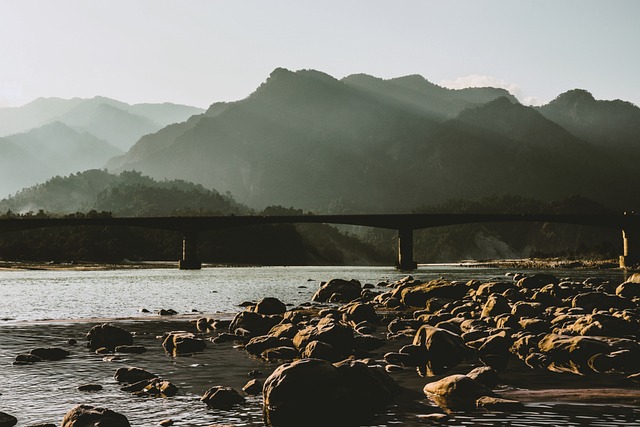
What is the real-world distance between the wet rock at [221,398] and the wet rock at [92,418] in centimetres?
241

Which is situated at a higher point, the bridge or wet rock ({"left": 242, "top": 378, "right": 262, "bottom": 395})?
the bridge

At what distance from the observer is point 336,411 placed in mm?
14227

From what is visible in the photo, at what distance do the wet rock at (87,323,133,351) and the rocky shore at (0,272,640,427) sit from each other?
0.05 metres

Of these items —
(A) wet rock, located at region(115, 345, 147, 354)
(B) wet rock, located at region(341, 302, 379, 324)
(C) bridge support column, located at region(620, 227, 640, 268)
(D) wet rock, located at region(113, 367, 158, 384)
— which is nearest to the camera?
(D) wet rock, located at region(113, 367, 158, 384)

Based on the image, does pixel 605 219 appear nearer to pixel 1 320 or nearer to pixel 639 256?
pixel 639 256

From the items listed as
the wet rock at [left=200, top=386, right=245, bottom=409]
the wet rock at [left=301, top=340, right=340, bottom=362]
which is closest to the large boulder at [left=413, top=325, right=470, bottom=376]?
the wet rock at [left=301, top=340, right=340, bottom=362]

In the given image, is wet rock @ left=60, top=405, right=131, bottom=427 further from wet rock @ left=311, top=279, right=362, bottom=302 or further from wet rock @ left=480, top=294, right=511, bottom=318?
wet rock @ left=311, top=279, right=362, bottom=302

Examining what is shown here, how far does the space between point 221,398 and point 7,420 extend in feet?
14.0

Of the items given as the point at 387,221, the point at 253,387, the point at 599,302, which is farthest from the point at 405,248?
the point at 253,387

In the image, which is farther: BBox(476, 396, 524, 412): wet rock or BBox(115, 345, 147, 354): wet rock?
BBox(115, 345, 147, 354): wet rock

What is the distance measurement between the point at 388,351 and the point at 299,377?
25.6ft

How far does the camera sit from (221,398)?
14.8 m

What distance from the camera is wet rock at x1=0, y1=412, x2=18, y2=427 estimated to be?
13.0m

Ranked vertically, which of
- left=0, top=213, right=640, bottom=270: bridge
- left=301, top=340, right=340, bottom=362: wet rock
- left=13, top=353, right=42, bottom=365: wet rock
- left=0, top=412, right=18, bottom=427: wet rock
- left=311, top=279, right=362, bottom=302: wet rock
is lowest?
left=311, top=279, right=362, bottom=302: wet rock
